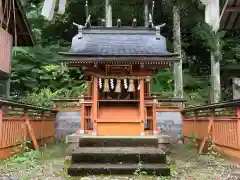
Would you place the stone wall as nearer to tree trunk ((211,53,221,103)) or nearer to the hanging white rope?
tree trunk ((211,53,221,103))

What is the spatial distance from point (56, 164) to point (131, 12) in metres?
15.1

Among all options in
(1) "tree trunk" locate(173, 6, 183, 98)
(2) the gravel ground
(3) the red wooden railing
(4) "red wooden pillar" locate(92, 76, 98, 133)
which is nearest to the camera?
(2) the gravel ground

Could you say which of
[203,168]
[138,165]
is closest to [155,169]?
[138,165]

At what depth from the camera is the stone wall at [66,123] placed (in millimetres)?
13625

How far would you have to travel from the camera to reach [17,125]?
8133mm

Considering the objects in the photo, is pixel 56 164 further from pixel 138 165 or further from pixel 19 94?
pixel 19 94

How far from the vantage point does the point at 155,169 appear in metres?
6.14

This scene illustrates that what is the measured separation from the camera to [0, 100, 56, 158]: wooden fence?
7160 millimetres

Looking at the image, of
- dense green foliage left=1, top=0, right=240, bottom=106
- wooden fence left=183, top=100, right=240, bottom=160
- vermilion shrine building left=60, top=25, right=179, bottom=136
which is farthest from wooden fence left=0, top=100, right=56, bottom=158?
wooden fence left=183, top=100, right=240, bottom=160

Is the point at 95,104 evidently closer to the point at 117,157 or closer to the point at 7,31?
the point at 117,157

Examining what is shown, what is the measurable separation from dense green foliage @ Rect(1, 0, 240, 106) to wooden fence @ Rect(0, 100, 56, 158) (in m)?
4.92

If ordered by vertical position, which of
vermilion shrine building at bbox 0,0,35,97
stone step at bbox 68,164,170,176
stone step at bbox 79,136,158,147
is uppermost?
vermilion shrine building at bbox 0,0,35,97

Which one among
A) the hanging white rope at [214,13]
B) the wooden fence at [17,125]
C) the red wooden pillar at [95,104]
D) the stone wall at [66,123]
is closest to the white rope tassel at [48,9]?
the red wooden pillar at [95,104]

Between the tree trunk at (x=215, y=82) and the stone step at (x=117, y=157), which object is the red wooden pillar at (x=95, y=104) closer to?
the stone step at (x=117, y=157)
